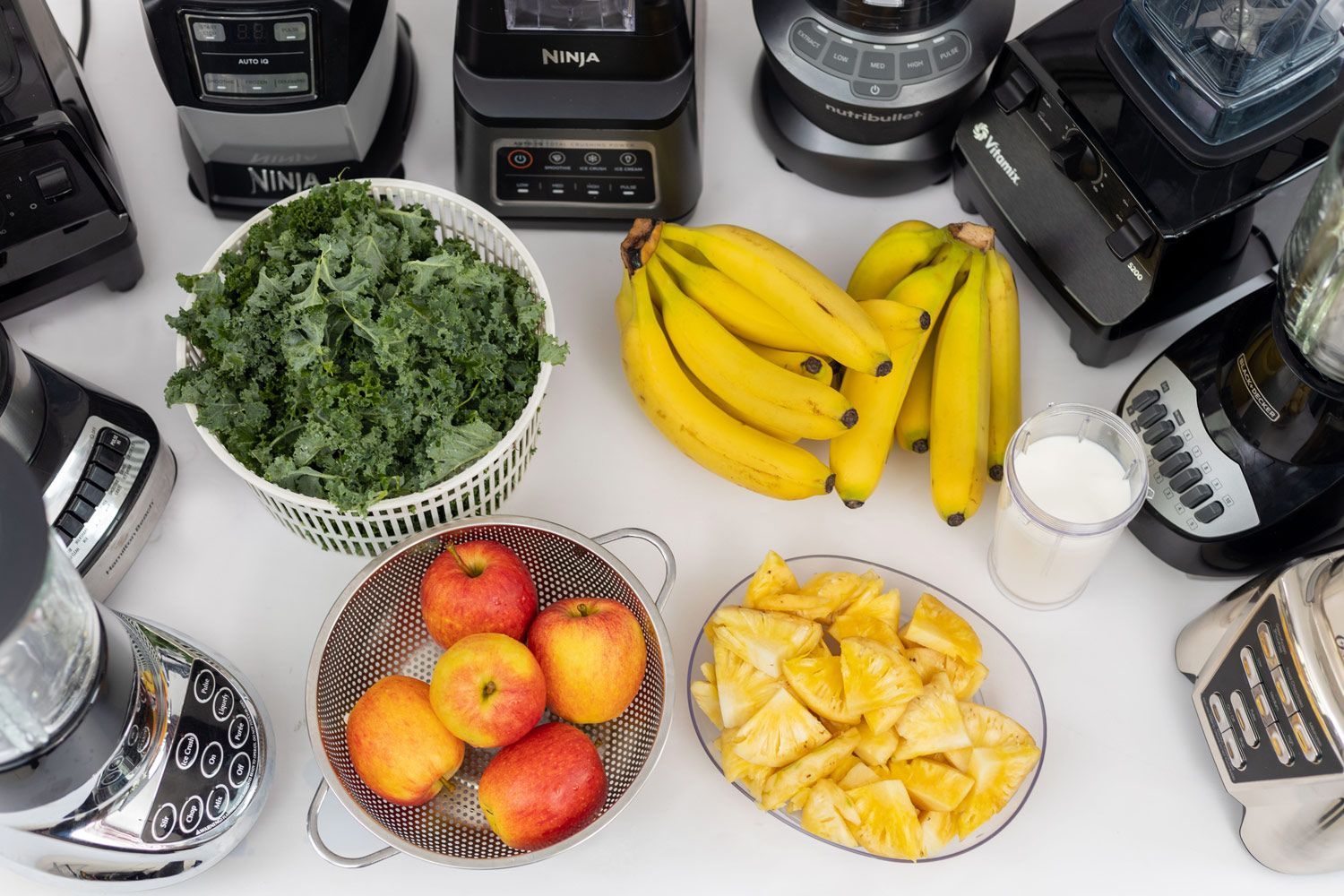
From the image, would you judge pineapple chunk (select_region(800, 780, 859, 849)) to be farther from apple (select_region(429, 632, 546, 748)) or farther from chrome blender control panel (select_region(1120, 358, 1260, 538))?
chrome blender control panel (select_region(1120, 358, 1260, 538))

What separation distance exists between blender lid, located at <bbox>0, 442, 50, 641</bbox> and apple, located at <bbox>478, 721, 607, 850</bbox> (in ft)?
1.19

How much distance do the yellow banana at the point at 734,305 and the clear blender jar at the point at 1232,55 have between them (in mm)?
354

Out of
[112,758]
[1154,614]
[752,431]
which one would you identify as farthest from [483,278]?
[1154,614]

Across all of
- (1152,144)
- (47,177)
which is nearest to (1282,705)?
(1152,144)

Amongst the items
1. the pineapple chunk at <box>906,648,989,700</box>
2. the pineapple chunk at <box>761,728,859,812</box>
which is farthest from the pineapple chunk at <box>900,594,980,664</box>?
the pineapple chunk at <box>761,728,859,812</box>

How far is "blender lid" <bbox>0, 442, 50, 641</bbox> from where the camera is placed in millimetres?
596

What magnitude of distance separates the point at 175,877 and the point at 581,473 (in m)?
0.46

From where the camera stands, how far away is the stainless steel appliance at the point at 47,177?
1.03m

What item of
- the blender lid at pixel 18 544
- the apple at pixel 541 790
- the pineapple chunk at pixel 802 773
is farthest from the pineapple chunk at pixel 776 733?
the blender lid at pixel 18 544

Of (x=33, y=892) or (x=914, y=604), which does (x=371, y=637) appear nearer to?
(x=33, y=892)

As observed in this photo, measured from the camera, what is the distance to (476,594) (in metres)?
0.91

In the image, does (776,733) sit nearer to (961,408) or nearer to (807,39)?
(961,408)

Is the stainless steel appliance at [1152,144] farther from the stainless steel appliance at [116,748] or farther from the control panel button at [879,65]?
the stainless steel appliance at [116,748]

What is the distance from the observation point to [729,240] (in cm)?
106
